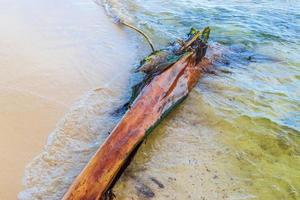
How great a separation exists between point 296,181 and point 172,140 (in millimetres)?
1286

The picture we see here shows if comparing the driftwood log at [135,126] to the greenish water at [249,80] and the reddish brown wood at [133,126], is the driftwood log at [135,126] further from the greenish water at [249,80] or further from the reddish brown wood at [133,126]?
the greenish water at [249,80]

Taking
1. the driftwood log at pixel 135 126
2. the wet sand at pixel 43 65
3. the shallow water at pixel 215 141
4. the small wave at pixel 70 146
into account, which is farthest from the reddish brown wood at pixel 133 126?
the wet sand at pixel 43 65

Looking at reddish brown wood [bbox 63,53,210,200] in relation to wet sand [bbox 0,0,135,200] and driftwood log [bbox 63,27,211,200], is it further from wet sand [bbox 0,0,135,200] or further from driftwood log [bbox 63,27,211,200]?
wet sand [bbox 0,0,135,200]

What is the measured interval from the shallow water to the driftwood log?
0.20 m

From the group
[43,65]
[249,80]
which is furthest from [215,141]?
[43,65]

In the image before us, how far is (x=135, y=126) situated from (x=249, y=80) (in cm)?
260

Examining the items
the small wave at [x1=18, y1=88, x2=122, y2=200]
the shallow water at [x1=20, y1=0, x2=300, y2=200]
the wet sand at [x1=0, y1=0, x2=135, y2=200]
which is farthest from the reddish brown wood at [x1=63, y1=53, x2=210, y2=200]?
the wet sand at [x1=0, y1=0, x2=135, y2=200]

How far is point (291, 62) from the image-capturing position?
6.00m

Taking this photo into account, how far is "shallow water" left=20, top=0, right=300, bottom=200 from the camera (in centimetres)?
310

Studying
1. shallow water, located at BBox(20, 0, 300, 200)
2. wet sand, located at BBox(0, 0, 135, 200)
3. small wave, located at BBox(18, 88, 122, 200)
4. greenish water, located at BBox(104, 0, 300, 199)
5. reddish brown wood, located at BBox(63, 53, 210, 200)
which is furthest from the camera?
greenish water, located at BBox(104, 0, 300, 199)

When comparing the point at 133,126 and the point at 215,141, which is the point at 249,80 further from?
the point at 133,126

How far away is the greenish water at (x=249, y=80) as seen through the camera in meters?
3.49

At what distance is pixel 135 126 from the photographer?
335cm

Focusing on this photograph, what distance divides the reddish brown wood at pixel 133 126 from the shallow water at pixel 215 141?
0.77 feet
